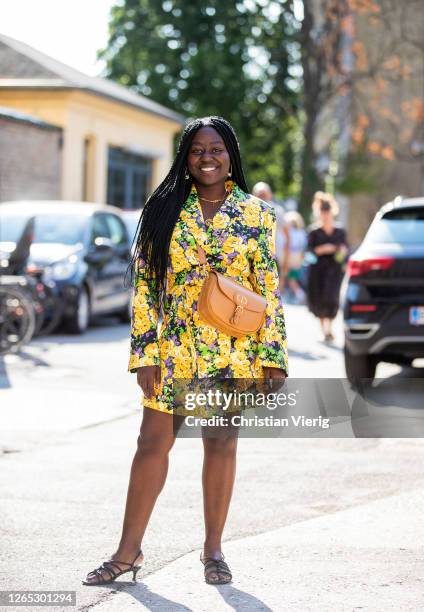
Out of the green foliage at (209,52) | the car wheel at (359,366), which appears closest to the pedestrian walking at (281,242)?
the car wheel at (359,366)

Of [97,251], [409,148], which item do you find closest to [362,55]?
[409,148]

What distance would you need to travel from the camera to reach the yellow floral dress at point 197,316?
16.6 ft

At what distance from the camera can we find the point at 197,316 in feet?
16.6

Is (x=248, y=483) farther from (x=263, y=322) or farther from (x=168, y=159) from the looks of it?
(x=168, y=159)

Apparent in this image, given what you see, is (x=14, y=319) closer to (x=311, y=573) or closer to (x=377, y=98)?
(x=311, y=573)

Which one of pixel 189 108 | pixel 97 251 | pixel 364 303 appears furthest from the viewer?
pixel 189 108

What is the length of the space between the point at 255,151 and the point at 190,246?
1731 inches

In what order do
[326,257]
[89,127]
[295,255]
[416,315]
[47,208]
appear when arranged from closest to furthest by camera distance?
[416,315], [326,257], [47,208], [295,255], [89,127]

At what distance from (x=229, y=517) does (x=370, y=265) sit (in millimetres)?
4771

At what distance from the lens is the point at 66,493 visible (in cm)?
701

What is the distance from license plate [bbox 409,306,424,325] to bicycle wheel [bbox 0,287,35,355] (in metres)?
4.71

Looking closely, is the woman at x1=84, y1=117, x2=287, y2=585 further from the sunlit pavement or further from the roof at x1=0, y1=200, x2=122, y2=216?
the roof at x1=0, y1=200, x2=122, y2=216

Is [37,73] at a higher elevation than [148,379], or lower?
higher

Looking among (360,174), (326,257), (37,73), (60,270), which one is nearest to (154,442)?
(326,257)
